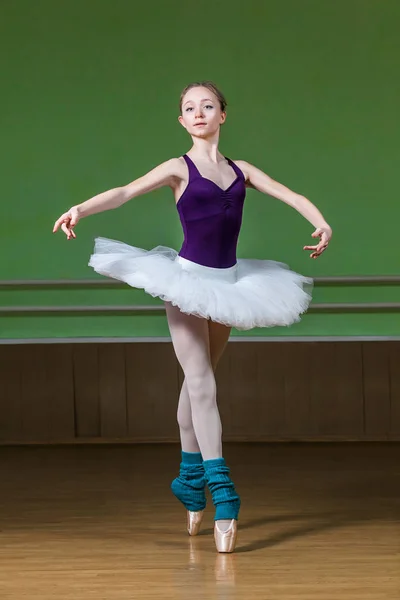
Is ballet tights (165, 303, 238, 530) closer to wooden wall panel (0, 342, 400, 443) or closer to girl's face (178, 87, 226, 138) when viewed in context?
girl's face (178, 87, 226, 138)

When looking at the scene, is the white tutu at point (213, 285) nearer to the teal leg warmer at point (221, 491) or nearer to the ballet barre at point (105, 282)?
the teal leg warmer at point (221, 491)

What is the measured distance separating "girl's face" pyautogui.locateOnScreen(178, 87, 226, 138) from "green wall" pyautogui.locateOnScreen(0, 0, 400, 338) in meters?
1.71

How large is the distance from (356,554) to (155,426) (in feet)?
6.69

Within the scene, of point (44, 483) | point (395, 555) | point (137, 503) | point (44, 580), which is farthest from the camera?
point (44, 483)

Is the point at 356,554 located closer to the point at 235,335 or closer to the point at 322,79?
the point at 235,335

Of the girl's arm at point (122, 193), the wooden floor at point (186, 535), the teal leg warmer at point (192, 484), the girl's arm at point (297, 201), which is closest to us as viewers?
the wooden floor at point (186, 535)

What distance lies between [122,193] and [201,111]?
348mm

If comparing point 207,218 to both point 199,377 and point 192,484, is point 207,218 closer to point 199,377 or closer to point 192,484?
point 199,377

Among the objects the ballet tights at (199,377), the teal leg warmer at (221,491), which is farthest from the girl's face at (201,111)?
the teal leg warmer at (221,491)

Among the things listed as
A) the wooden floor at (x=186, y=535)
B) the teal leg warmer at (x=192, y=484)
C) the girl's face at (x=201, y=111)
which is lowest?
the wooden floor at (x=186, y=535)

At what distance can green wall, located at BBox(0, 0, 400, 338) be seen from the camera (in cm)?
440

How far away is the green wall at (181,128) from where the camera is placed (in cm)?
440

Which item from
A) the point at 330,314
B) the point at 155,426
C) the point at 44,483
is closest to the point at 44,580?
the point at 44,483

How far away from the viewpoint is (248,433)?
14.5 ft
